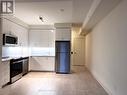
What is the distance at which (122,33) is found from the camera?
3232mm

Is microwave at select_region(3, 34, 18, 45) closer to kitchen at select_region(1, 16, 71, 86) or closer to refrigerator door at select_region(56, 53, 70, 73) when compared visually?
kitchen at select_region(1, 16, 71, 86)

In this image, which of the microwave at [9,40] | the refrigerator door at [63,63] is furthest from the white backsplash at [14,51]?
the refrigerator door at [63,63]

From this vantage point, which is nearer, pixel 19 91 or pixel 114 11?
pixel 114 11

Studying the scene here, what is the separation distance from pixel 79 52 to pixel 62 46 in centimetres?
415

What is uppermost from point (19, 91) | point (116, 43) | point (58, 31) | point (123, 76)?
point (58, 31)

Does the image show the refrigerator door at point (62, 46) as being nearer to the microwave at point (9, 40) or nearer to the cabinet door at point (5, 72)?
the microwave at point (9, 40)

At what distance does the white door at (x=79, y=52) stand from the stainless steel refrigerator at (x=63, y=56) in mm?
4014

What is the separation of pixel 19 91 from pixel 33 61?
3720mm

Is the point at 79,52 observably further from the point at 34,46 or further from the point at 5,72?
the point at 5,72

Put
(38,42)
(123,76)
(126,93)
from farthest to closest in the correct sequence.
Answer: (38,42), (123,76), (126,93)

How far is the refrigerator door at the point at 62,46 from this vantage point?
7659mm

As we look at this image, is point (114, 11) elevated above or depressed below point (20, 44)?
above

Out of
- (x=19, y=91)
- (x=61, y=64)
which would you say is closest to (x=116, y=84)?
(x=19, y=91)

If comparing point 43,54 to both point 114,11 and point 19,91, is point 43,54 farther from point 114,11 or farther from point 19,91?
point 114,11
